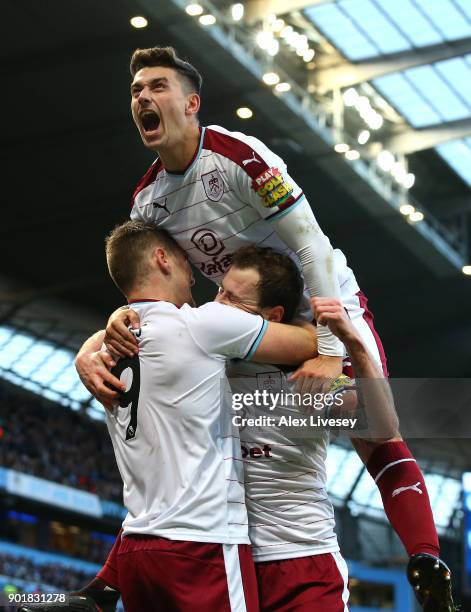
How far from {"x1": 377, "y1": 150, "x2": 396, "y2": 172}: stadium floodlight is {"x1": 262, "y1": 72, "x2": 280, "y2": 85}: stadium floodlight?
13.0 ft

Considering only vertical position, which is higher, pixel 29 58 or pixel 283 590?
pixel 29 58

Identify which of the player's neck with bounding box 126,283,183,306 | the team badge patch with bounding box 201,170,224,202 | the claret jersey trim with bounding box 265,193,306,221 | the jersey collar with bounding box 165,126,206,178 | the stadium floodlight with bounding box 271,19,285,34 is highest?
the stadium floodlight with bounding box 271,19,285,34

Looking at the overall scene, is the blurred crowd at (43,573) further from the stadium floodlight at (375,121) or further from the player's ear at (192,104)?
the player's ear at (192,104)

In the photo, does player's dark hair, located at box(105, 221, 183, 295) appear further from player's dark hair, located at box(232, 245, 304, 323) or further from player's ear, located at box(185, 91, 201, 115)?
player's ear, located at box(185, 91, 201, 115)

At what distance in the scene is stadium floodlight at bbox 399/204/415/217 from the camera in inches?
981

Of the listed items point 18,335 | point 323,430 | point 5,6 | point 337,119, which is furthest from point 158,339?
point 18,335

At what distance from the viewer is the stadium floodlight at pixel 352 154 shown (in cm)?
2298

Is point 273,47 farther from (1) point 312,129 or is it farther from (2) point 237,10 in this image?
(1) point 312,129

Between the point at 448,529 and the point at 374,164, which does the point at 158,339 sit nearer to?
the point at 448,529

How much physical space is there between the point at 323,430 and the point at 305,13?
664 inches

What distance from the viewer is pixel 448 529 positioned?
16.0m

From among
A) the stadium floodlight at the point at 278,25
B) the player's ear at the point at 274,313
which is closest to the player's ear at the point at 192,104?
the player's ear at the point at 274,313

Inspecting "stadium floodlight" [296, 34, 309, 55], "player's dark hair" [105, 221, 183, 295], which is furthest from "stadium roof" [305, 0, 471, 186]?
"player's dark hair" [105, 221, 183, 295]

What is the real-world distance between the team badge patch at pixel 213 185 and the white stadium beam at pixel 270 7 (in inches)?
598
